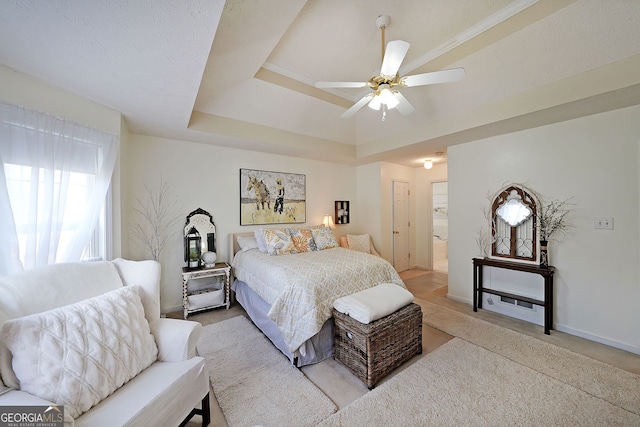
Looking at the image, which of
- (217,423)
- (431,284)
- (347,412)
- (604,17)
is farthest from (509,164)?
(217,423)

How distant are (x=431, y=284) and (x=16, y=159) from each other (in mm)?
5121

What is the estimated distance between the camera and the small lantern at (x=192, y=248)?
3.17 metres

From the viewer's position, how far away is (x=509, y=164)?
3.02 meters

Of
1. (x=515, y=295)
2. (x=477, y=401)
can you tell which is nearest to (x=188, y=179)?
(x=477, y=401)

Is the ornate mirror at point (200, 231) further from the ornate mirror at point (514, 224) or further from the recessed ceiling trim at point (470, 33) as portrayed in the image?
the ornate mirror at point (514, 224)

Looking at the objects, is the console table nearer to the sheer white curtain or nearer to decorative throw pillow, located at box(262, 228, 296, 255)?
decorative throw pillow, located at box(262, 228, 296, 255)

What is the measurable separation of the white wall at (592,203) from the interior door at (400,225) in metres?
2.08

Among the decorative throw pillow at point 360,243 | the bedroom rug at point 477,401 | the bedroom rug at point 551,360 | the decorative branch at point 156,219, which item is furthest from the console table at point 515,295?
the decorative branch at point 156,219

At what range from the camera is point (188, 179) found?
3.32 meters

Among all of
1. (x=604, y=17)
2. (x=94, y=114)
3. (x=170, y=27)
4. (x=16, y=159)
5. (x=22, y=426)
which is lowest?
(x=22, y=426)

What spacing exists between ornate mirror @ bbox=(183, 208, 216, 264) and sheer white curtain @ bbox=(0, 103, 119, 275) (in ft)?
4.16

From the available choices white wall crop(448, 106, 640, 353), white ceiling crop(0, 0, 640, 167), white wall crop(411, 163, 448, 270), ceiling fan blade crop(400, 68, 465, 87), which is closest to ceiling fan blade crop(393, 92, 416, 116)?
ceiling fan blade crop(400, 68, 465, 87)

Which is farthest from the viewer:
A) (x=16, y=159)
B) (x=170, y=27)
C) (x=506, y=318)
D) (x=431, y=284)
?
(x=431, y=284)

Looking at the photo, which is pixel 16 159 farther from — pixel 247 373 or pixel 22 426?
pixel 247 373
